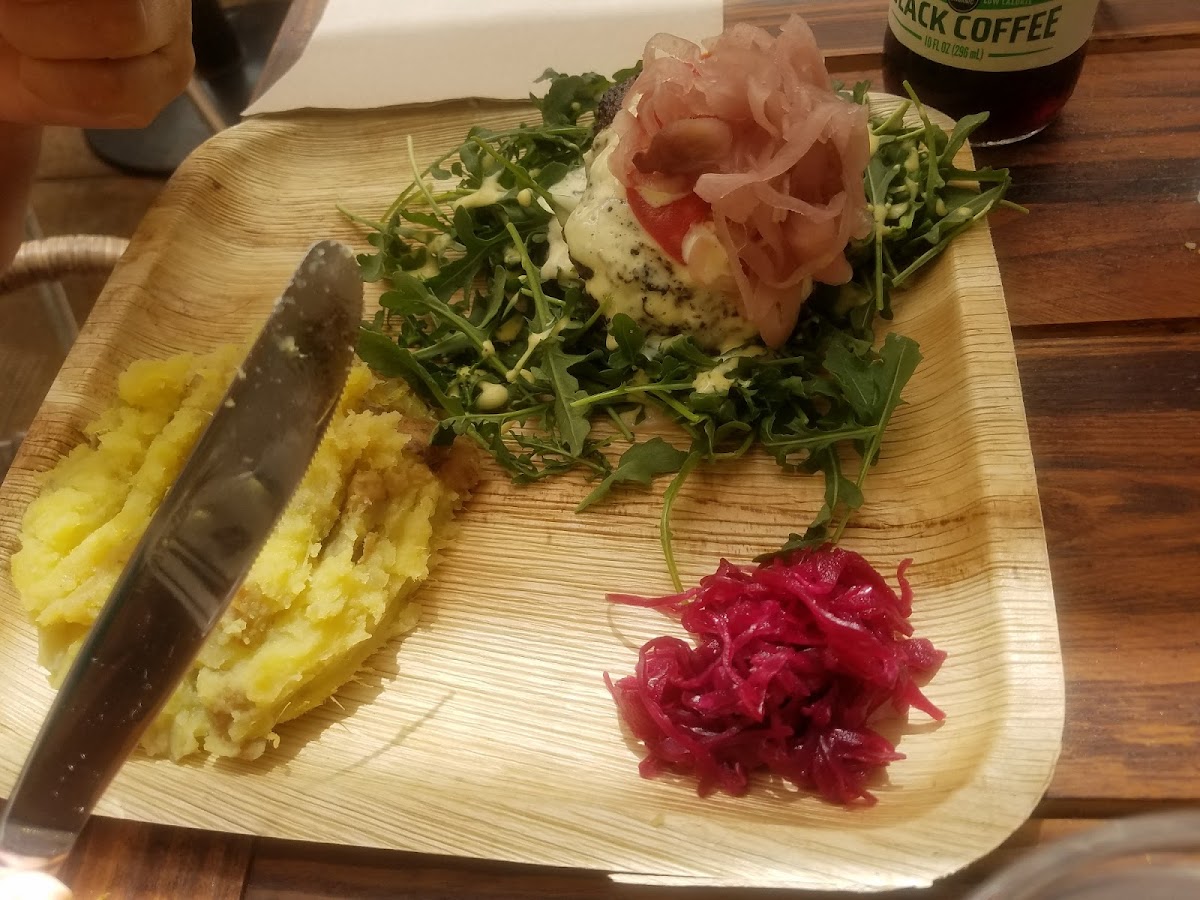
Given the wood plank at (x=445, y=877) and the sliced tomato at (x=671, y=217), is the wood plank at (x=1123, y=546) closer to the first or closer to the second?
the wood plank at (x=445, y=877)

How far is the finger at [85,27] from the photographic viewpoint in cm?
128

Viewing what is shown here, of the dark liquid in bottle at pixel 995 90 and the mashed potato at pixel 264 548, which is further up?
the dark liquid in bottle at pixel 995 90

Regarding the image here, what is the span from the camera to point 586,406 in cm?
148

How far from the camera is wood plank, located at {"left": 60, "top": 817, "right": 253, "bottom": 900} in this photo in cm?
105

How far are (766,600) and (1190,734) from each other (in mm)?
501

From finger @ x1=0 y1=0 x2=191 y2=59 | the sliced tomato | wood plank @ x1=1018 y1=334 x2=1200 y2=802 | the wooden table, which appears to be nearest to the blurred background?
finger @ x1=0 y1=0 x2=191 y2=59

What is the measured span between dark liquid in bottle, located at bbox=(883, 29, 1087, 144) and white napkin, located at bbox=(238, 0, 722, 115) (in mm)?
510

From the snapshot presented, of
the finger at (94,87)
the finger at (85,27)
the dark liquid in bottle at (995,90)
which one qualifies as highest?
the finger at (85,27)

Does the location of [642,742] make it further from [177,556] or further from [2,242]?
[2,242]

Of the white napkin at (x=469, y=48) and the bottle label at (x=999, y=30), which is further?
the white napkin at (x=469, y=48)

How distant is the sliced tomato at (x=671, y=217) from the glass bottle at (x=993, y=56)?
1.86 ft

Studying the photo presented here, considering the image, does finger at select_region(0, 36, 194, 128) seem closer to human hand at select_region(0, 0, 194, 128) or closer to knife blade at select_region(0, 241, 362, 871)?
human hand at select_region(0, 0, 194, 128)

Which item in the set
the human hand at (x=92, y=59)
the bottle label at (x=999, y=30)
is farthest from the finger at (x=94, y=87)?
the bottle label at (x=999, y=30)

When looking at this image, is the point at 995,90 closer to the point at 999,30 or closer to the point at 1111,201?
the point at 999,30
